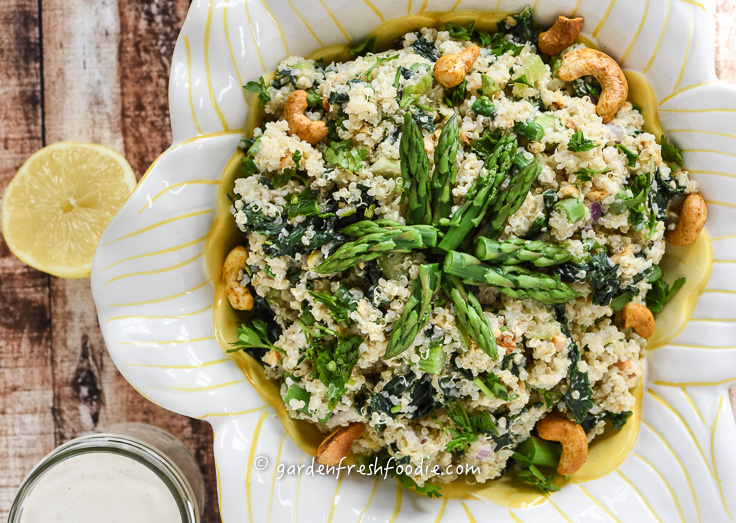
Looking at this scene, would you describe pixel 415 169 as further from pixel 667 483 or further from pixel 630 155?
pixel 667 483

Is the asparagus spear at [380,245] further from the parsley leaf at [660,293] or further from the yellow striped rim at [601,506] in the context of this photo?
the yellow striped rim at [601,506]

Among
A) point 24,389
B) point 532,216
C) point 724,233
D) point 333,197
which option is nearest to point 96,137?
point 24,389

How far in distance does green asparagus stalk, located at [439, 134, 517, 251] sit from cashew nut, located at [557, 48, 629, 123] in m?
0.39

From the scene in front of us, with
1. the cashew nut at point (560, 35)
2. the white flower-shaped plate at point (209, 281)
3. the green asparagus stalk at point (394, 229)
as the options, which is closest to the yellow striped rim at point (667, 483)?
the white flower-shaped plate at point (209, 281)

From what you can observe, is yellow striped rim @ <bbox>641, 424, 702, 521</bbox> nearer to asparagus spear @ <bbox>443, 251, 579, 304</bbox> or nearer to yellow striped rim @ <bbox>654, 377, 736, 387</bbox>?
yellow striped rim @ <bbox>654, 377, 736, 387</bbox>

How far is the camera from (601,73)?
2.29 meters

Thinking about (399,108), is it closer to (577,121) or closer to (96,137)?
(577,121)

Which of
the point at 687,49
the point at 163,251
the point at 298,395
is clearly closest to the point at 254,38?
the point at 163,251

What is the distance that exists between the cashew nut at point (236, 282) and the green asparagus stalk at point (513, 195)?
0.96m

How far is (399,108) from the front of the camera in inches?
86.7

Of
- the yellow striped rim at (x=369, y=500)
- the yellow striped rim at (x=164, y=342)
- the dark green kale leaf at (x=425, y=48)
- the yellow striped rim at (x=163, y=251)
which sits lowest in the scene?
the yellow striped rim at (x=369, y=500)

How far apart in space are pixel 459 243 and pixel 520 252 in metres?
0.21

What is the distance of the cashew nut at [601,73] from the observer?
2275 mm

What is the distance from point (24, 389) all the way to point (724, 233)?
10.6 ft
